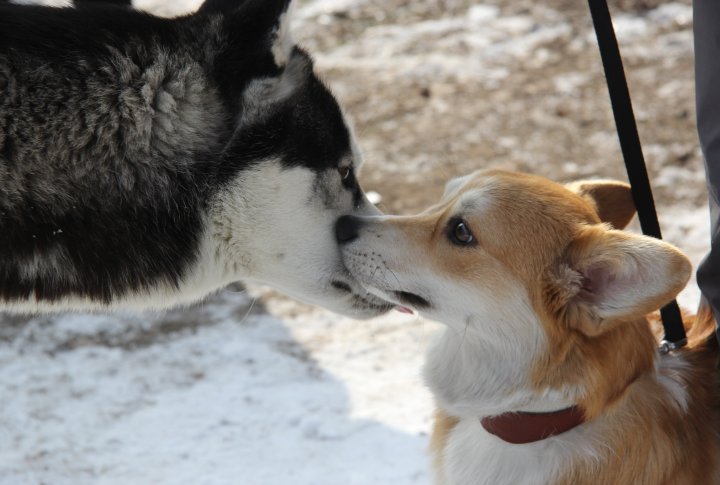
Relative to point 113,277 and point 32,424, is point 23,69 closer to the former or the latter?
point 113,277

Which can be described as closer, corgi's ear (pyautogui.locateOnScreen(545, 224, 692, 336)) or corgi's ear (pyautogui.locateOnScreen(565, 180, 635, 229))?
corgi's ear (pyautogui.locateOnScreen(545, 224, 692, 336))

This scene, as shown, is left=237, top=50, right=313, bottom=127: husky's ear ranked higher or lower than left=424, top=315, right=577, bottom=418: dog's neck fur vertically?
higher

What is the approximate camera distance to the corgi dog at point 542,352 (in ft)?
7.62

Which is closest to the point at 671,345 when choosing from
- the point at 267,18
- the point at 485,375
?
the point at 485,375

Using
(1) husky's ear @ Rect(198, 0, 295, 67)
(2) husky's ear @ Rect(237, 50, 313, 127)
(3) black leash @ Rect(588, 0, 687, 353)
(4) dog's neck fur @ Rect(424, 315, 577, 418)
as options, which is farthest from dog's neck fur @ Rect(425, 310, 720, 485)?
(1) husky's ear @ Rect(198, 0, 295, 67)

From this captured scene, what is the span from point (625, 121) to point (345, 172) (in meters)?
0.87

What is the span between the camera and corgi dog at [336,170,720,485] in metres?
2.32

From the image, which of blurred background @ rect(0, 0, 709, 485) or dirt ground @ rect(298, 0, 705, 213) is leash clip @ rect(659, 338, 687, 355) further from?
dirt ground @ rect(298, 0, 705, 213)

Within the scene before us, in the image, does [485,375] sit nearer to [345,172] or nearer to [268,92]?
[345,172]

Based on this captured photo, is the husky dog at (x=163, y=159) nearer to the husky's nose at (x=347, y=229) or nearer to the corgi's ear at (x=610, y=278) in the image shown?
the husky's nose at (x=347, y=229)

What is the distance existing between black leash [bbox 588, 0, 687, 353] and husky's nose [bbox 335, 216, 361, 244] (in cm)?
80

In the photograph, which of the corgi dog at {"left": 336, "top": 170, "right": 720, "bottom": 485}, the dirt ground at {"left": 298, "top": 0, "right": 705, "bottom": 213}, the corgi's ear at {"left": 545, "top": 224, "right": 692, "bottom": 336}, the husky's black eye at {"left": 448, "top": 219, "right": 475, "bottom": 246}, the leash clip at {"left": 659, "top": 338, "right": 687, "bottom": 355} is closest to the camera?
the corgi's ear at {"left": 545, "top": 224, "right": 692, "bottom": 336}

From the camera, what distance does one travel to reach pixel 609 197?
2.71 meters

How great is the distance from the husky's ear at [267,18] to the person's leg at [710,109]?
1.13 metres
